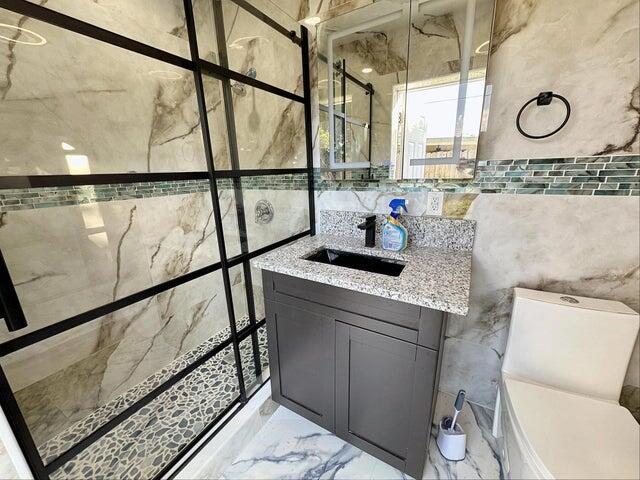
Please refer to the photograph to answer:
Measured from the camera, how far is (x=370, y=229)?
143 cm

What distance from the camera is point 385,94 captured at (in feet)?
4.54

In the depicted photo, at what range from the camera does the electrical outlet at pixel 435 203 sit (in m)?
1.36

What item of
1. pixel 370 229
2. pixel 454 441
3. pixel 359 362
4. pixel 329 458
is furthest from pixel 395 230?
pixel 329 458

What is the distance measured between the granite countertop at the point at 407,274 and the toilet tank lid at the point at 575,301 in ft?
0.91

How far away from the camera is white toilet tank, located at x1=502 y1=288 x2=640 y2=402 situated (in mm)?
1015

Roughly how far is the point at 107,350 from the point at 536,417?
2.03 metres

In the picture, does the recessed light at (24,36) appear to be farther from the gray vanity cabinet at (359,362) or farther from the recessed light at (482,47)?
the recessed light at (482,47)

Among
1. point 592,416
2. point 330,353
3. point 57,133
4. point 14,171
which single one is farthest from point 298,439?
point 57,133

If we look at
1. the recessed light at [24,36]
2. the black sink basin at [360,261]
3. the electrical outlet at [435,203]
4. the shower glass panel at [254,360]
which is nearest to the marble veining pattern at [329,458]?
the shower glass panel at [254,360]

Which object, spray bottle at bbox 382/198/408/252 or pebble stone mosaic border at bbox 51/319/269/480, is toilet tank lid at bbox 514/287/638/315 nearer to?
spray bottle at bbox 382/198/408/252

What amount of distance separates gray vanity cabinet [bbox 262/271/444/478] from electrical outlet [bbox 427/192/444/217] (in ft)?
2.13

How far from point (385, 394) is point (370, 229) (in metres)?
0.77

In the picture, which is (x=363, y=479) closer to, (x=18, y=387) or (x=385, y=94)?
(x=18, y=387)

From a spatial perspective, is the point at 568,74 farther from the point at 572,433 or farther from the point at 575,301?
the point at 572,433
